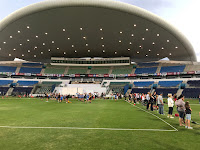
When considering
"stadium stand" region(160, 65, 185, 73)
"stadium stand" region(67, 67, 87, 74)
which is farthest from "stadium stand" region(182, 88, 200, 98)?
"stadium stand" region(67, 67, 87, 74)

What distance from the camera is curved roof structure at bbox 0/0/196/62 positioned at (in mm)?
29219

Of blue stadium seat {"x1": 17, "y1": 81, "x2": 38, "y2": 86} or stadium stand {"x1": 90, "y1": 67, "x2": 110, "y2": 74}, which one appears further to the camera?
stadium stand {"x1": 90, "y1": 67, "x2": 110, "y2": 74}

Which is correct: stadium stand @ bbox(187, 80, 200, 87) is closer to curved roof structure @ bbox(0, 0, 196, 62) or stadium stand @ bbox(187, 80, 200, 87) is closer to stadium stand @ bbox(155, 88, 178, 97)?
stadium stand @ bbox(155, 88, 178, 97)

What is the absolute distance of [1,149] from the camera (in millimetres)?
4645

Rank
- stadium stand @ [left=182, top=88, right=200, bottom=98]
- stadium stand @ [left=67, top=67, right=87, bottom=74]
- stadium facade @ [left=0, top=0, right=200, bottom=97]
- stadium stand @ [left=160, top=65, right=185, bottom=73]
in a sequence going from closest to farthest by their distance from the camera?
stadium facade @ [left=0, top=0, right=200, bottom=97], stadium stand @ [left=182, top=88, right=200, bottom=98], stadium stand @ [left=160, top=65, right=185, bottom=73], stadium stand @ [left=67, top=67, right=87, bottom=74]

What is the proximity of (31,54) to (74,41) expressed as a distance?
2171cm

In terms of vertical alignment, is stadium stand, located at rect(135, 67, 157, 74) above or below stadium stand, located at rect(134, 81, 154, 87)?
above

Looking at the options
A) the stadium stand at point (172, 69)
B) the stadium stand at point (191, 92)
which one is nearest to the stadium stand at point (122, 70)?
the stadium stand at point (172, 69)

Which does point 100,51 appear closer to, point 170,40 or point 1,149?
point 170,40

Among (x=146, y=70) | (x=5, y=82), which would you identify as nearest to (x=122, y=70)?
(x=146, y=70)

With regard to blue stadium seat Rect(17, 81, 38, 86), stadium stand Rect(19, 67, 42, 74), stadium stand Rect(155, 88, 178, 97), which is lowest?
stadium stand Rect(155, 88, 178, 97)

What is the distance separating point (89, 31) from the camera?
3759 centimetres

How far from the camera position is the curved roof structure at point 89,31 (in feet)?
95.9

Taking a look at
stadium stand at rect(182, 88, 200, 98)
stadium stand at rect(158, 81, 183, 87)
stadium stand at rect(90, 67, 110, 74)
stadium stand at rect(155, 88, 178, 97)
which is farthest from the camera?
stadium stand at rect(90, 67, 110, 74)
